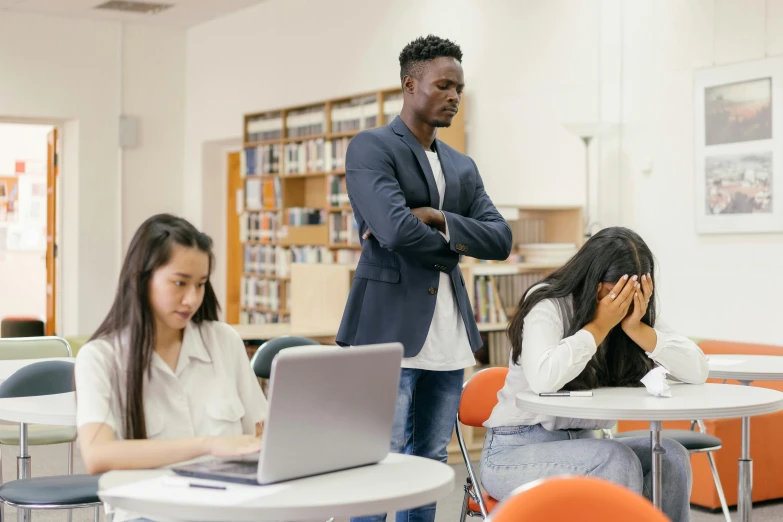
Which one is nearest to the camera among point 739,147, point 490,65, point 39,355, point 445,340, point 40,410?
point 40,410

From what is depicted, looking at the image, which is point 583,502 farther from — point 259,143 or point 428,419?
point 259,143

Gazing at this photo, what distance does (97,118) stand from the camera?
10.3 m

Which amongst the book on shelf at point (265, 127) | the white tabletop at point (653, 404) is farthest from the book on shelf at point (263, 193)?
the white tabletop at point (653, 404)

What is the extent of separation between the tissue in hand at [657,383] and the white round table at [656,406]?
18 millimetres

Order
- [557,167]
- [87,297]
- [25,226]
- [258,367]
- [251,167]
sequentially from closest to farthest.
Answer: [258,367], [557,167], [251,167], [87,297], [25,226]

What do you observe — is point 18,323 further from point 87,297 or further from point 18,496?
point 18,496

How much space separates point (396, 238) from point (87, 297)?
817 centimetres

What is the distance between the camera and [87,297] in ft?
33.5

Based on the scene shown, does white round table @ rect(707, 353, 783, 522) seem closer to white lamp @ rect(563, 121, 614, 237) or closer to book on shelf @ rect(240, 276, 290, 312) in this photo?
white lamp @ rect(563, 121, 614, 237)

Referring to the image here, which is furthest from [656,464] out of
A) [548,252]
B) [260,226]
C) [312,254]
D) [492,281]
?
[260,226]

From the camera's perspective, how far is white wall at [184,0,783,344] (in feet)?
18.5

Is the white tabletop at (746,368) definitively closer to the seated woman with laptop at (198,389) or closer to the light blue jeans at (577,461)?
the light blue jeans at (577,461)

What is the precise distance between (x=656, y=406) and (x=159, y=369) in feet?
3.94

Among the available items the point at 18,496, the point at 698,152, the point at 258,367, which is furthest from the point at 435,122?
the point at 698,152
